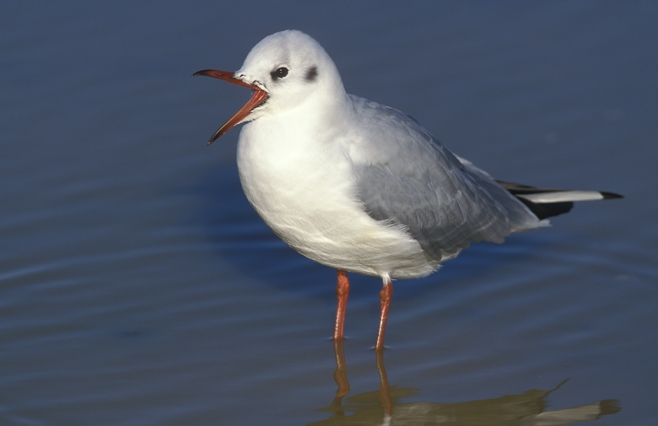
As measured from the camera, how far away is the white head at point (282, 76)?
6.29m

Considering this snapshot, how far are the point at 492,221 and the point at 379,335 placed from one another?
1.17 m

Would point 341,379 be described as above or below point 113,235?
below

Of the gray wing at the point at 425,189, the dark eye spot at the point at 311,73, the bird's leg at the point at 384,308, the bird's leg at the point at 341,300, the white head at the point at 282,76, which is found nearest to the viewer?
the white head at the point at 282,76

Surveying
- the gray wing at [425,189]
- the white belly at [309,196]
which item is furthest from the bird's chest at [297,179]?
the gray wing at [425,189]

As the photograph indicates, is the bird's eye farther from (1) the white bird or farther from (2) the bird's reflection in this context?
(2) the bird's reflection

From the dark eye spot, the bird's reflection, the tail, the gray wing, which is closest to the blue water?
the bird's reflection

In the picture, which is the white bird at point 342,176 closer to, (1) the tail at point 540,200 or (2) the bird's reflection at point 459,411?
(1) the tail at point 540,200

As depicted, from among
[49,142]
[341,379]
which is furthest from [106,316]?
[49,142]

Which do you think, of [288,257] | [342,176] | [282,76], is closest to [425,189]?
[342,176]

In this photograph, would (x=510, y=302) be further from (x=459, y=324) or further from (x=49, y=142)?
(x=49, y=142)

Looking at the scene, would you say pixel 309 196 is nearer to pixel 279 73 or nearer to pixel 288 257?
pixel 279 73

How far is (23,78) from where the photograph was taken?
32.5ft

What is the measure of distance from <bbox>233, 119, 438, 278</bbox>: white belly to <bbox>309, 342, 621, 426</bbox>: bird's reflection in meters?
0.93

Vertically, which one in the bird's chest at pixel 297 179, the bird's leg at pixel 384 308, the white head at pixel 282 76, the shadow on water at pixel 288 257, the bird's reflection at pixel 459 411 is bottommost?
the bird's reflection at pixel 459 411
